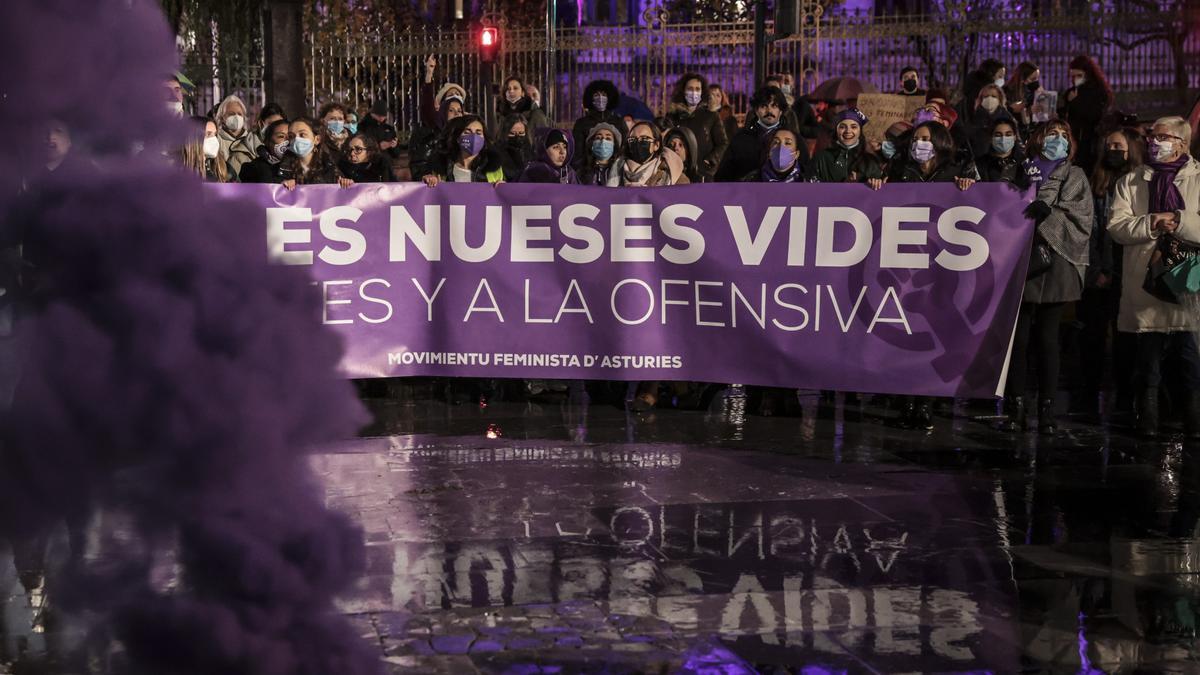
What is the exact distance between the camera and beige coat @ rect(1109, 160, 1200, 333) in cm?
931

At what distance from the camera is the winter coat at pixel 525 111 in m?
14.8

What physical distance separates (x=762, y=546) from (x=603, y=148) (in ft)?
15.3

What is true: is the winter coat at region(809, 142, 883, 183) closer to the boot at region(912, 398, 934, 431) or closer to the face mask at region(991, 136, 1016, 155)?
the face mask at region(991, 136, 1016, 155)

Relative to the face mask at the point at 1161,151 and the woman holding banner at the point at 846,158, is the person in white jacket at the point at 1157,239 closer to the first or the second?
the face mask at the point at 1161,151

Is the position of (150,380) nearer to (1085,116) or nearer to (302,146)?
(302,146)

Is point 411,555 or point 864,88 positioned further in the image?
point 864,88

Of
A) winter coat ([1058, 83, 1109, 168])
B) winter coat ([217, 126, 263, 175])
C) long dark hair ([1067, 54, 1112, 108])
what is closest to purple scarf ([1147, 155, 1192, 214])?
winter coat ([1058, 83, 1109, 168])

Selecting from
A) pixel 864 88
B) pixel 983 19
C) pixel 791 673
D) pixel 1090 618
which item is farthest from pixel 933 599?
pixel 983 19

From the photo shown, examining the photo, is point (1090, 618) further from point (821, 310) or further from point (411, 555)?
point (821, 310)

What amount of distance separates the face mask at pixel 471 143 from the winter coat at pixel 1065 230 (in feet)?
12.4

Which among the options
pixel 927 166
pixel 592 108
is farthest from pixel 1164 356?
pixel 592 108

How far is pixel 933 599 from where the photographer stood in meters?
5.86

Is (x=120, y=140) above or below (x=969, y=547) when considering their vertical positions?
above

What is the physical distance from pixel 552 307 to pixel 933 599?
463cm
